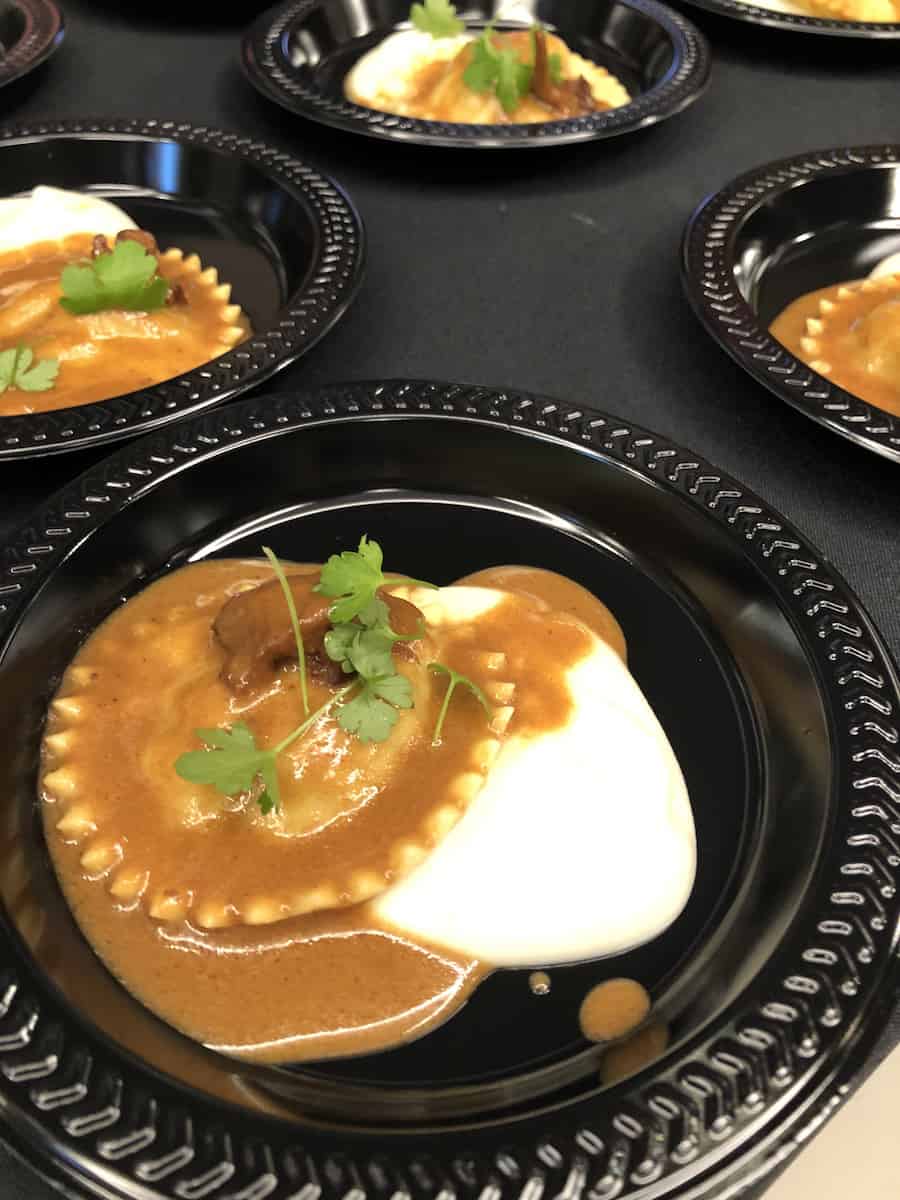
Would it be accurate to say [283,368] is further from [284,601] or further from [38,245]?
[38,245]

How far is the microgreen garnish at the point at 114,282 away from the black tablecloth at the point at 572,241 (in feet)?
1.88

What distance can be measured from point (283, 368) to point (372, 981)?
180 centimetres

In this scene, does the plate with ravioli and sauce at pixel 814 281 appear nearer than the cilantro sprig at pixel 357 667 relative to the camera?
No

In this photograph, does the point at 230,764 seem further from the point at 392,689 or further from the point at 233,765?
the point at 392,689

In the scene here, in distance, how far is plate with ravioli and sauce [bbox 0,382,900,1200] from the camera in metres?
1.58

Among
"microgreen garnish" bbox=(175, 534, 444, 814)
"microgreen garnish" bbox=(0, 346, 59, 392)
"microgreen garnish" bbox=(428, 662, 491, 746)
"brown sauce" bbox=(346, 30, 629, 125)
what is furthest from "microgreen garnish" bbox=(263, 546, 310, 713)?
"brown sauce" bbox=(346, 30, 629, 125)

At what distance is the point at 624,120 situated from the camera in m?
4.20

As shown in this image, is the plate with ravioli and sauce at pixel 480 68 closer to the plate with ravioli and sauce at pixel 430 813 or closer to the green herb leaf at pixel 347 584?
the plate with ravioli and sauce at pixel 430 813

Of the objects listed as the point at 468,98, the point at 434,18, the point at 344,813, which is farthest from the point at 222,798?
the point at 434,18

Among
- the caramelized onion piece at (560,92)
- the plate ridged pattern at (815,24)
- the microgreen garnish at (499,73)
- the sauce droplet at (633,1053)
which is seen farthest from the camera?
the plate ridged pattern at (815,24)

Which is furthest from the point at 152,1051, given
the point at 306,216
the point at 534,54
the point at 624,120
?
the point at 534,54

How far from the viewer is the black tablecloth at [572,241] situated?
302 centimetres

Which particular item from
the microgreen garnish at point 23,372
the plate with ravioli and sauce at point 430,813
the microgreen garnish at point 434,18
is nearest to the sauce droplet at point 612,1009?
the plate with ravioli and sauce at point 430,813

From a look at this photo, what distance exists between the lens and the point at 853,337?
340cm
